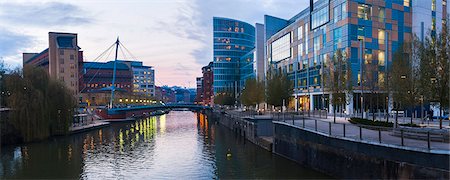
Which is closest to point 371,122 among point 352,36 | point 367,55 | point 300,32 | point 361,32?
→ point 352,36

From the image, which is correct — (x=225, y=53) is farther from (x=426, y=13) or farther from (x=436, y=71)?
(x=436, y=71)

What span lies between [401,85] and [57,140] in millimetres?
49984

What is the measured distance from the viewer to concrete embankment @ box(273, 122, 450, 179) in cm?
1767

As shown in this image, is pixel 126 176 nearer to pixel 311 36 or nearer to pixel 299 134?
pixel 299 134

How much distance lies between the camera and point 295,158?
3384 cm

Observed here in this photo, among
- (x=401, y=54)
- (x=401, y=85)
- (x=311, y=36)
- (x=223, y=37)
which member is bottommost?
(x=401, y=85)

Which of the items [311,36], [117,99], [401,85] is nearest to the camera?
[401,85]

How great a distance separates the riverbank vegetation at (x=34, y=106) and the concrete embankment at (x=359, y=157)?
37277mm

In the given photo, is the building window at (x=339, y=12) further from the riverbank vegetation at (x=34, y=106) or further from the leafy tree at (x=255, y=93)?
the riverbank vegetation at (x=34, y=106)

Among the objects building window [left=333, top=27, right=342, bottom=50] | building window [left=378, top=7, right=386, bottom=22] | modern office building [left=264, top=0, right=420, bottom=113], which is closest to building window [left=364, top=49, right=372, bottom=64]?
modern office building [left=264, top=0, right=420, bottom=113]

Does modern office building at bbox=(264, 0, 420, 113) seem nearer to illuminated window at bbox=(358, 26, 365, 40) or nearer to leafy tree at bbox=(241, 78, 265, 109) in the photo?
illuminated window at bbox=(358, 26, 365, 40)

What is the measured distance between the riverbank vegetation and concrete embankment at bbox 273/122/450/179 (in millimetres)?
37277

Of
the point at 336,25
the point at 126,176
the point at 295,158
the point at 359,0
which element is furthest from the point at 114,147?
the point at 359,0

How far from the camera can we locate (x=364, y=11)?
61281mm
